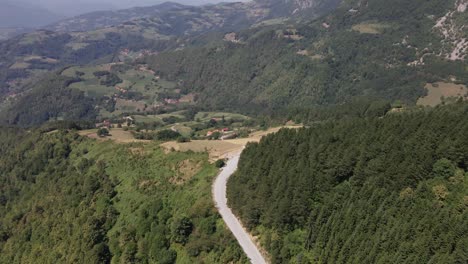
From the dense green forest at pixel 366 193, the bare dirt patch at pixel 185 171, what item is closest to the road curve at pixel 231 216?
the dense green forest at pixel 366 193

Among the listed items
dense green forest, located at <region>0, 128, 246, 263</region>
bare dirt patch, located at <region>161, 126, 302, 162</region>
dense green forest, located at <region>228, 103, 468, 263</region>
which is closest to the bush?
dense green forest, located at <region>0, 128, 246, 263</region>

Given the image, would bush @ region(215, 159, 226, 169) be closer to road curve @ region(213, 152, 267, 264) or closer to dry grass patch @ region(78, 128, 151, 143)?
road curve @ region(213, 152, 267, 264)

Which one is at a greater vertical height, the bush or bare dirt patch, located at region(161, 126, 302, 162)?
the bush

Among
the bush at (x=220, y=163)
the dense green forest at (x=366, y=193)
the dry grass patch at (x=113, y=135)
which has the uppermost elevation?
the dense green forest at (x=366, y=193)

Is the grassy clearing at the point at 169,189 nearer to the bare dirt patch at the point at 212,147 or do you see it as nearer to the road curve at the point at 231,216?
the road curve at the point at 231,216

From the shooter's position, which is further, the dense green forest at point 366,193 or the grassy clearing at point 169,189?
the grassy clearing at point 169,189
